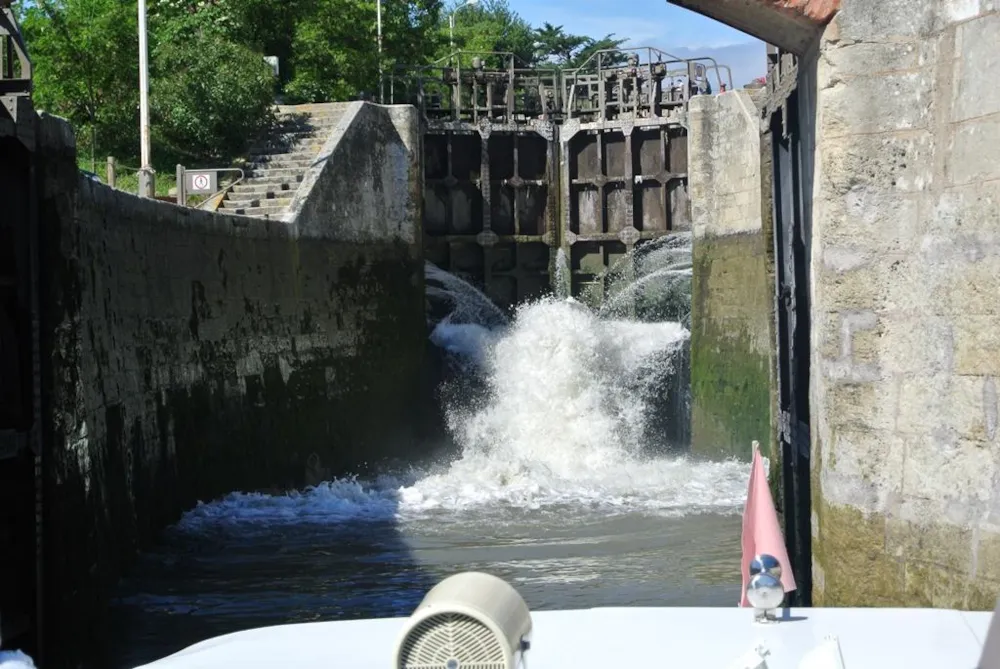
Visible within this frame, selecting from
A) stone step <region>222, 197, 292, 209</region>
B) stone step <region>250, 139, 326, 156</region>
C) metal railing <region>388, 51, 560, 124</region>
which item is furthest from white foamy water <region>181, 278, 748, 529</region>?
stone step <region>250, 139, 326, 156</region>

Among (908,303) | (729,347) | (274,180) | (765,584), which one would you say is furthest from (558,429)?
(765,584)

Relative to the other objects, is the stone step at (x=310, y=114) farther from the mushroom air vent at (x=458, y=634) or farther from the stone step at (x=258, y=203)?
the mushroom air vent at (x=458, y=634)

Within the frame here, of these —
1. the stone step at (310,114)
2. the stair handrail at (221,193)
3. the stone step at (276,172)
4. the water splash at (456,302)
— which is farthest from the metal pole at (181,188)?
the water splash at (456,302)

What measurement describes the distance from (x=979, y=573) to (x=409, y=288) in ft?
43.6

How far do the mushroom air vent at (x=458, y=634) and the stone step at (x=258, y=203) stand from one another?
13251mm

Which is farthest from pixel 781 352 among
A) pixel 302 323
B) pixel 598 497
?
pixel 302 323

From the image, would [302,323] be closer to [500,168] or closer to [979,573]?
[500,168]

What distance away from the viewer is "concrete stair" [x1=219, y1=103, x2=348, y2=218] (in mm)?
15375

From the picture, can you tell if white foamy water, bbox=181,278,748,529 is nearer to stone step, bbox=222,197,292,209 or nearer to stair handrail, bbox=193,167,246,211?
stone step, bbox=222,197,292,209

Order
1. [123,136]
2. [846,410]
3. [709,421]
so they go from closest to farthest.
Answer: [846,410] → [709,421] → [123,136]

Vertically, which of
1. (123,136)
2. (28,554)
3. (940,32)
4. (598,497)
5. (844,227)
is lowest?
(598,497)

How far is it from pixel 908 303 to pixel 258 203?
11597 millimetres

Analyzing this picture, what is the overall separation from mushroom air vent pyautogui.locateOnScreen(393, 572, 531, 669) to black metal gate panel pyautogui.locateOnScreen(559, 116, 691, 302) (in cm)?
1728

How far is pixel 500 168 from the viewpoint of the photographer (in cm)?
2017
